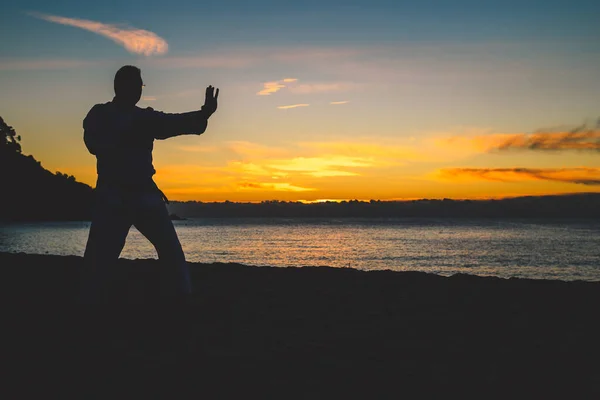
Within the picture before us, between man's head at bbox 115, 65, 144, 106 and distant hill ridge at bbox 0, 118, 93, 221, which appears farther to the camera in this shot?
distant hill ridge at bbox 0, 118, 93, 221

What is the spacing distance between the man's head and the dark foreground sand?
190cm

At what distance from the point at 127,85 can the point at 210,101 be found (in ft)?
2.55

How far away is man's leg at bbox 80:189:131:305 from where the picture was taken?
4.73 meters

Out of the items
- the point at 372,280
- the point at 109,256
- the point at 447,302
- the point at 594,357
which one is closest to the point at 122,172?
the point at 109,256

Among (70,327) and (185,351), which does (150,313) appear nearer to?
(70,327)

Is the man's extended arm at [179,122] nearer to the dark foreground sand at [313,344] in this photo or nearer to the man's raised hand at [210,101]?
the man's raised hand at [210,101]

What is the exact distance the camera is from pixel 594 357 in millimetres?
4996

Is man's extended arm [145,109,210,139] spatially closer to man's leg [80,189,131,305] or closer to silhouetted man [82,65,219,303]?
silhouetted man [82,65,219,303]

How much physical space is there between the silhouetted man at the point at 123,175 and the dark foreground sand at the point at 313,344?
1.95 ft

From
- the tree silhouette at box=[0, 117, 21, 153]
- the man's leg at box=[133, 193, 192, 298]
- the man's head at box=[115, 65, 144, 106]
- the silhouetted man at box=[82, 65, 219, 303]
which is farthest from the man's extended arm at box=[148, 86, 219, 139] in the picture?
the tree silhouette at box=[0, 117, 21, 153]

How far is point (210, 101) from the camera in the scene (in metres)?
4.77

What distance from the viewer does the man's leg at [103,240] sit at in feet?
15.5

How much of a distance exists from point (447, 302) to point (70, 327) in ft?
16.5

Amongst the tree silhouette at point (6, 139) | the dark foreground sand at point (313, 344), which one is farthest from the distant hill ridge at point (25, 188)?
the dark foreground sand at point (313, 344)
